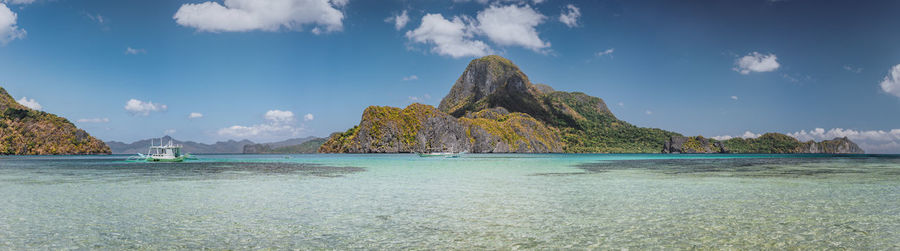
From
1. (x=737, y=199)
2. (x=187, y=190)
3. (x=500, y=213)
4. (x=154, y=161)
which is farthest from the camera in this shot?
(x=154, y=161)

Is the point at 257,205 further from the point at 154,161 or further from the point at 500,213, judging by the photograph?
the point at 154,161

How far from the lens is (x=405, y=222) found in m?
16.8

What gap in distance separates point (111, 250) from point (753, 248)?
661 inches

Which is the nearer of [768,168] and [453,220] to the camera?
[453,220]

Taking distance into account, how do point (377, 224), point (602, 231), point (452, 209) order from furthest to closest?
point (452, 209)
point (377, 224)
point (602, 231)

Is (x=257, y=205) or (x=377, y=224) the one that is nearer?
(x=377, y=224)

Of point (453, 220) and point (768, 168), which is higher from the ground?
point (768, 168)

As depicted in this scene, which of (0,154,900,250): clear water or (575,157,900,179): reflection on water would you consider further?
(575,157,900,179): reflection on water

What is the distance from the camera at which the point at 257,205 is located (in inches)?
860

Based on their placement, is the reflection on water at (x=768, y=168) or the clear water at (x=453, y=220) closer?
the clear water at (x=453, y=220)

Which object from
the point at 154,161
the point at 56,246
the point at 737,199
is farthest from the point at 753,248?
the point at 154,161

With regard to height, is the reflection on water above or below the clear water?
above

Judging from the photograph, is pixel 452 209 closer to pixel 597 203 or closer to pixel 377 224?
pixel 377 224

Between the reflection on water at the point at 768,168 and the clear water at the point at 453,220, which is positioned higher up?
the reflection on water at the point at 768,168
